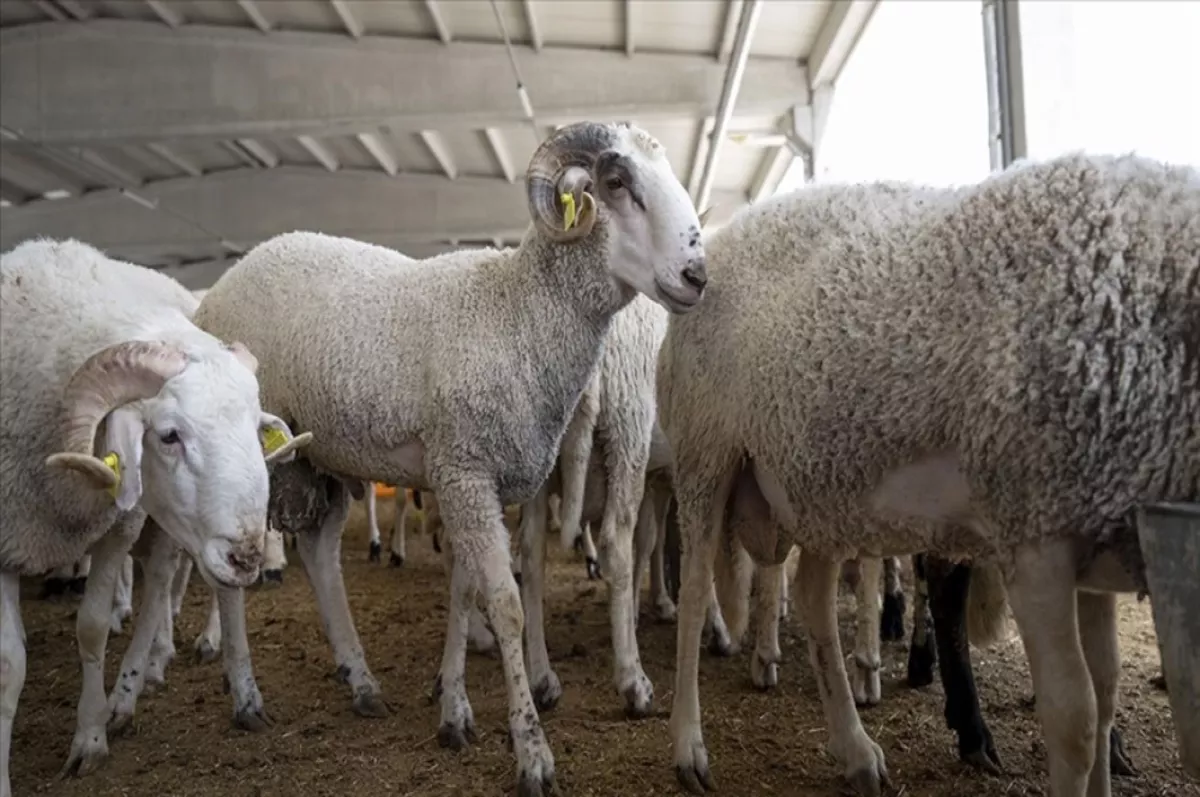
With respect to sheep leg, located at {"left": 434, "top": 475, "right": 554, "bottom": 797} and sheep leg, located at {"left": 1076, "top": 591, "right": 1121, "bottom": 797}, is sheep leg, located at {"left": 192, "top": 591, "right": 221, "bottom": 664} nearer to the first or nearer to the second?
sheep leg, located at {"left": 434, "top": 475, "right": 554, "bottom": 797}

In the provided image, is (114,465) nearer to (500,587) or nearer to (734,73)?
(500,587)

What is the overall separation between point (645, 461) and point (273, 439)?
1.75m

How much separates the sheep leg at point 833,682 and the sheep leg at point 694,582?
0.37 m

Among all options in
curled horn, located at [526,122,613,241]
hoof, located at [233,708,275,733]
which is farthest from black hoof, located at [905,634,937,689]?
hoof, located at [233,708,275,733]

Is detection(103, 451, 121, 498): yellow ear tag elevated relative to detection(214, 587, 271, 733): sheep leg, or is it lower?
elevated

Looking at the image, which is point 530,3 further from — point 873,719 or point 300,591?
point 873,719

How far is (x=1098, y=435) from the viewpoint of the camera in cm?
231

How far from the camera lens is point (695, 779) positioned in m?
3.38

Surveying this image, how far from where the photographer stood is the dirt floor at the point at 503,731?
137 inches

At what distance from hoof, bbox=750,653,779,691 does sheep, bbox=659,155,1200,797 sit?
1.04 metres

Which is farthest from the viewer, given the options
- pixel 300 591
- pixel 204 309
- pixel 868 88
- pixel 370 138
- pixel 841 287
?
pixel 370 138

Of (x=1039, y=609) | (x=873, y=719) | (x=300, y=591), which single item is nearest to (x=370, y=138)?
(x=300, y=591)

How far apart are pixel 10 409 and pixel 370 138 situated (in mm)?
10060

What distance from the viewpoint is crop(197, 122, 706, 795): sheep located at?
11.5 feet
